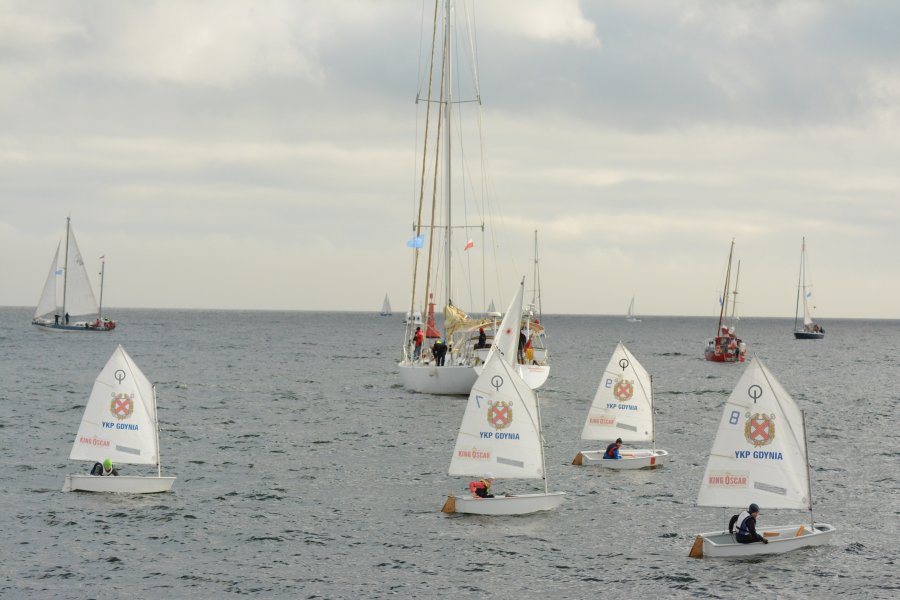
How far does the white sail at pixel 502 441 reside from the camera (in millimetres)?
38969

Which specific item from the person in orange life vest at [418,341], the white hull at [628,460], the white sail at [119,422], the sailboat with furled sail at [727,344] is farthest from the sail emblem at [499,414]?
the sailboat with furled sail at [727,344]

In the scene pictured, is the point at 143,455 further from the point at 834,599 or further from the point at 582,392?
the point at 582,392

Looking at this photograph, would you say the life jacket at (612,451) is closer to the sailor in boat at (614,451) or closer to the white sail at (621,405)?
the sailor in boat at (614,451)

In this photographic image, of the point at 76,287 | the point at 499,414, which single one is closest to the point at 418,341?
the point at 499,414

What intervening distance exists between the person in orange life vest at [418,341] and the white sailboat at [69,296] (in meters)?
111

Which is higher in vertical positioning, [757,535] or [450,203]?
[450,203]

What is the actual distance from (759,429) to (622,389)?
1782 cm

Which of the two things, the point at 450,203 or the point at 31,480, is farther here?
the point at 450,203

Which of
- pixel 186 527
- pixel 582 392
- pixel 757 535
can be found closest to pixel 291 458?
pixel 186 527

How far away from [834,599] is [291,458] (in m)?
30.5

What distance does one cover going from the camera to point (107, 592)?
1162 inches

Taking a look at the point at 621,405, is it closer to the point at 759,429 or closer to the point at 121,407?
the point at 759,429

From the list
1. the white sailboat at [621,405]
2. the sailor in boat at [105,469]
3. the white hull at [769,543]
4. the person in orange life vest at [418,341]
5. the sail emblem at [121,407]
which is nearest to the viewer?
the white hull at [769,543]

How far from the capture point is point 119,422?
1649 inches
